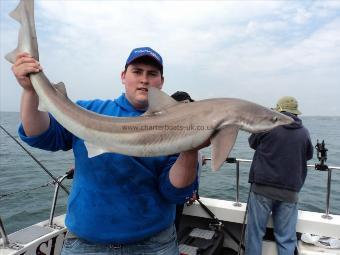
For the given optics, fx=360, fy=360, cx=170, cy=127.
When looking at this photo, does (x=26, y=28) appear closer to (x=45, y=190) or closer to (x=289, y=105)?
(x=289, y=105)

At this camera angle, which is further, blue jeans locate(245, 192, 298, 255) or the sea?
the sea

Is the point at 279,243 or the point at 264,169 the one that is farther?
the point at 264,169

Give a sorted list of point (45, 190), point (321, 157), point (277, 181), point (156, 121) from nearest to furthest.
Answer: point (156, 121) → point (277, 181) → point (321, 157) → point (45, 190)

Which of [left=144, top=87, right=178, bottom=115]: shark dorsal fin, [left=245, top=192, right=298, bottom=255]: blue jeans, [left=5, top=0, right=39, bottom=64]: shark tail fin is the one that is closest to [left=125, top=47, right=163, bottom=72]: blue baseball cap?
[left=144, top=87, right=178, bottom=115]: shark dorsal fin

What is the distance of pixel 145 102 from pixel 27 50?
2.98ft

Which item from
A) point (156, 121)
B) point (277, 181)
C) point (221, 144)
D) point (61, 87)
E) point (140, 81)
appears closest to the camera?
point (221, 144)

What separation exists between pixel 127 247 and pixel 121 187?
1.43 ft

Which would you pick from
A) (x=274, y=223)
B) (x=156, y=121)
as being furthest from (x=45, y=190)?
(x=156, y=121)

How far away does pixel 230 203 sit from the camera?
6.18m

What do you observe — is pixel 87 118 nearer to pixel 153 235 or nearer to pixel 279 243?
pixel 153 235

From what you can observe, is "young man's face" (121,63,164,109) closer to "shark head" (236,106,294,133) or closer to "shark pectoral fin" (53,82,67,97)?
"shark pectoral fin" (53,82,67,97)

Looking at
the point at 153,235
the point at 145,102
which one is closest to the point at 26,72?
the point at 145,102

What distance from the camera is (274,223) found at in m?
5.70

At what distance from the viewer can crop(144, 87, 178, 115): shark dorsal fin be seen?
7.78 feet
